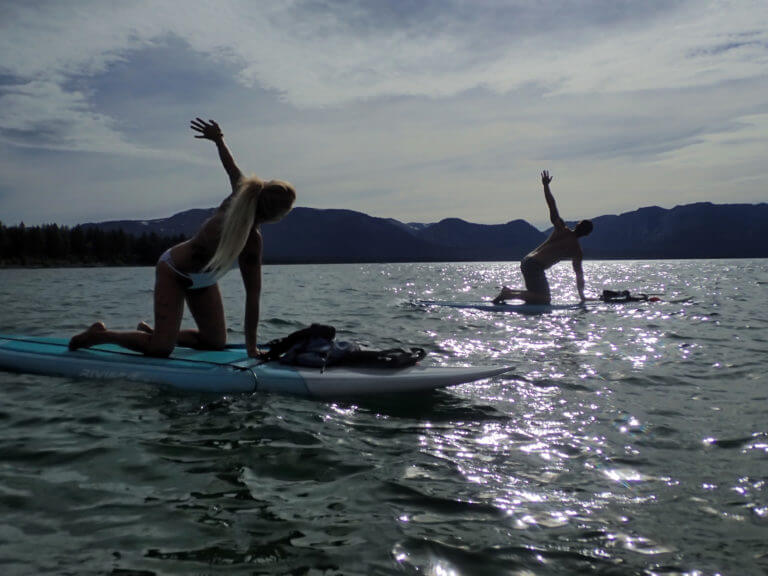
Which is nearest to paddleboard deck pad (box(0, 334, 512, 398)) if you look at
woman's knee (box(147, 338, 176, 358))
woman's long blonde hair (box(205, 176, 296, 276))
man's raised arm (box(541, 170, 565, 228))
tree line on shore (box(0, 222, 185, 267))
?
Answer: woman's knee (box(147, 338, 176, 358))

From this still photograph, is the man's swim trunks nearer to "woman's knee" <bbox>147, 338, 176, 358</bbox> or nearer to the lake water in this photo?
the lake water

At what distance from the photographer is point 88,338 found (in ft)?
21.6

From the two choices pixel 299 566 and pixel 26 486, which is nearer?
pixel 299 566

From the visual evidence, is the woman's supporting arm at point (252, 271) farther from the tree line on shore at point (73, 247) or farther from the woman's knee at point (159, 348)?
the tree line on shore at point (73, 247)

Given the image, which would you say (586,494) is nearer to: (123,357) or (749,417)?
(749,417)

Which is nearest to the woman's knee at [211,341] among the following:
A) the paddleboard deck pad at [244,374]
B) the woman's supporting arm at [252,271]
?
the paddleboard deck pad at [244,374]

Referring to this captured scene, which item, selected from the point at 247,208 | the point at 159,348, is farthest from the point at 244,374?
the point at 247,208

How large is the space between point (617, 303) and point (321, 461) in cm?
1281

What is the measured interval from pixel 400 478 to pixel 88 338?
4.74 metres

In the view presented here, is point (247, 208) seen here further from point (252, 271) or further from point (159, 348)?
point (159, 348)

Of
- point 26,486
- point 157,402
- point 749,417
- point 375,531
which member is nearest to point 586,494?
point 375,531

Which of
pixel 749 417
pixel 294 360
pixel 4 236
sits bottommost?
pixel 749 417

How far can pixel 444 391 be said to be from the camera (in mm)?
5969

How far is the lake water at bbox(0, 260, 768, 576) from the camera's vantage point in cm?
265
